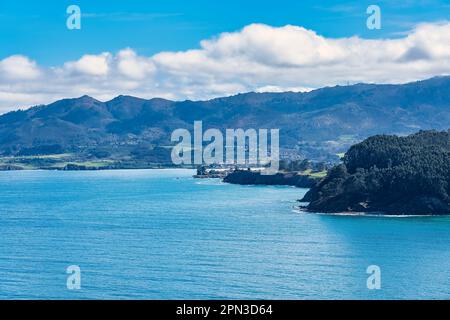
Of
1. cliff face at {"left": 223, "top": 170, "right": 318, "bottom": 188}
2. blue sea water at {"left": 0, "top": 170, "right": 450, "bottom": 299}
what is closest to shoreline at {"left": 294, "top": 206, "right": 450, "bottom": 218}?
blue sea water at {"left": 0, "top": 170, "right": 450, "bottom": 299}

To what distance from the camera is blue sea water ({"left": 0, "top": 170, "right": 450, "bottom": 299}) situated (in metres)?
39.5

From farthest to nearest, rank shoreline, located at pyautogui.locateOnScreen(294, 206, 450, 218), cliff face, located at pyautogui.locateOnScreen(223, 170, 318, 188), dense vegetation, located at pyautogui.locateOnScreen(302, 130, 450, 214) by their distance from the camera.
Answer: cliff face, located at pyautogui.locateOnScreen(223, 170, 318, 188) < dense vegetation, located at pyautogui.locateOnScreen(302, 130, 450, 214) < shoreline, located at pyautogui.locateOnScreen(294, 206, 450, 218)

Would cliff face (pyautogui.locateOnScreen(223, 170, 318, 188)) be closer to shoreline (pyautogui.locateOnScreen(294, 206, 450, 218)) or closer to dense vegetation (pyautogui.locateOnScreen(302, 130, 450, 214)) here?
dense vegetation (pyautogui.locateOnScreen(302, 130, 450, 214))

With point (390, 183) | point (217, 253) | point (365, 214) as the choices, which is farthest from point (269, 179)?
point (217, 253)

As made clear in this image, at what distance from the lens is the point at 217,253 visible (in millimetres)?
53094

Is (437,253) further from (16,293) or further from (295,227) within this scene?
(16,293)

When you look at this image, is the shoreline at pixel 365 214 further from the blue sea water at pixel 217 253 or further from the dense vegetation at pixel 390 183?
the blue sea water at pixel 217 253

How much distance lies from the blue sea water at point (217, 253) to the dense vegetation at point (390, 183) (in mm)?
4731

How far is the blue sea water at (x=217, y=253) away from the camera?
3950 cm

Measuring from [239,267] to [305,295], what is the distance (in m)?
9.31

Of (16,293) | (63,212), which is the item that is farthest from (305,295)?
(63,212)

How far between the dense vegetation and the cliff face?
147ft

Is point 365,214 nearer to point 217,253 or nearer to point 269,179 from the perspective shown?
point 217,253

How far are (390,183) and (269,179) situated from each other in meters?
70.0
